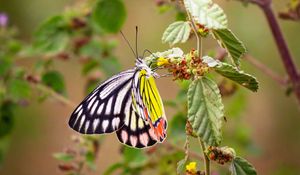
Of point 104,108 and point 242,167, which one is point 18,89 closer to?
point 104,108

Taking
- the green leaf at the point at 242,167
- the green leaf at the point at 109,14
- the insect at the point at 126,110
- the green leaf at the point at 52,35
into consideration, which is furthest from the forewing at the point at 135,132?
the green leaf at the point at 52,35

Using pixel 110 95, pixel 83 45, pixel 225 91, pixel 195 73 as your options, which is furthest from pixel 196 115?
pixel 83 45

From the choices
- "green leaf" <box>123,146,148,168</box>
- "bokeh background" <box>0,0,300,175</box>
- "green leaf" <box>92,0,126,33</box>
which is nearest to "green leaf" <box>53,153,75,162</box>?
"green leaf" <box>123,146,148,168</box>

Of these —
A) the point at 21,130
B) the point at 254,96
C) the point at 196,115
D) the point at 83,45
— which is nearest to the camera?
the point at 196,115

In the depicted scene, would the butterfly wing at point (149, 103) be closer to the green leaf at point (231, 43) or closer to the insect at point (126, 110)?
the insect at point (126, 110)

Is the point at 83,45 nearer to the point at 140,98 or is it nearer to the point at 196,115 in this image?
the point at 140,98
